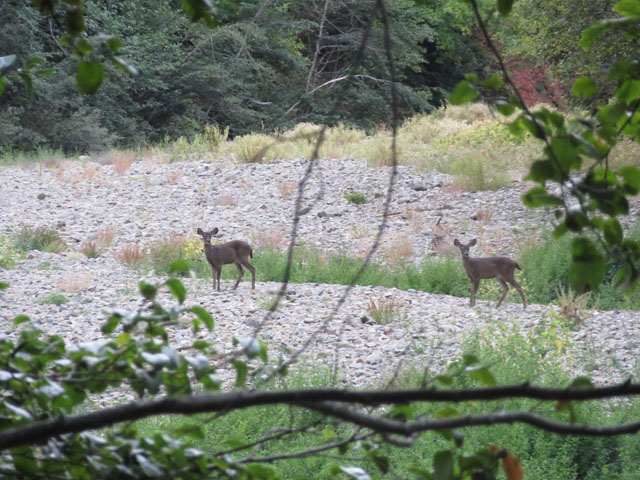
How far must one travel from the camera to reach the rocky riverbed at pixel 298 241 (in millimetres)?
6465

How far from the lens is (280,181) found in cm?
1374

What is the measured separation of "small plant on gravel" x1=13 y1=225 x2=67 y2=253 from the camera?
34.3 feet

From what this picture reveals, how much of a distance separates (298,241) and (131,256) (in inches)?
90.0

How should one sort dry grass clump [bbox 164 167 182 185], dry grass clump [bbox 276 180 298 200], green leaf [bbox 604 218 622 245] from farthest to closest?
dry grass clump [bbox 164 167 182 185]
dry grass clump [bbox 276 180 298 200]
green leaf [bbox 604 218 622 245]

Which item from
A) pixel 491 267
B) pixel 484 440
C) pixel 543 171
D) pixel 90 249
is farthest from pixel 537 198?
pixel 90 249

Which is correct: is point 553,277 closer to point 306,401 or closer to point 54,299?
point 54,299

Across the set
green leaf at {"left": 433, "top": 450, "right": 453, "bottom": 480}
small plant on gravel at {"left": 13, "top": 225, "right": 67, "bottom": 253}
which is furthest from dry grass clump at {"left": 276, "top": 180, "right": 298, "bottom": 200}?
green leaf at {"left": 433, "top": 450, "right": 453, "bottom": 480}

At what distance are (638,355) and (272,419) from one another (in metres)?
3.14

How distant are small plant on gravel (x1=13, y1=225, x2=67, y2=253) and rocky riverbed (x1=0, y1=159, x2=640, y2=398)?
199 mm

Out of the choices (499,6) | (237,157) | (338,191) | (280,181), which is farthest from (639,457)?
(237,157)

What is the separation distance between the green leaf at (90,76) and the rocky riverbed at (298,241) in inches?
73.3

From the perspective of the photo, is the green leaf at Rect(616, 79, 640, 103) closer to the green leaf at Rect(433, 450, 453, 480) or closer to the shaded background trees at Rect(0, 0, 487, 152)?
the green leaf at Rect(433, 450, 453, 480)

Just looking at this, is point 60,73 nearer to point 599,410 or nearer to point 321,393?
point 599,410

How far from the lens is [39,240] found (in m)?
10.6
